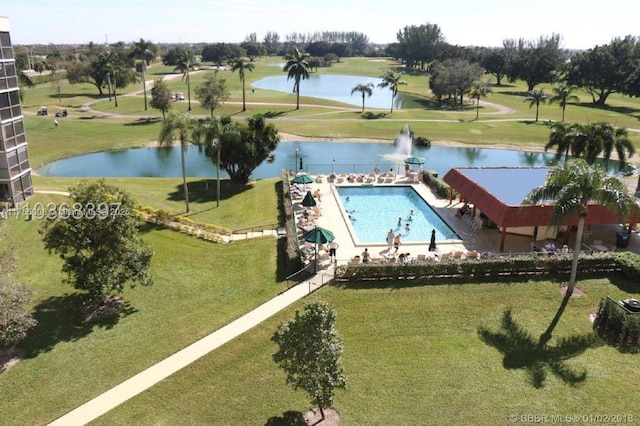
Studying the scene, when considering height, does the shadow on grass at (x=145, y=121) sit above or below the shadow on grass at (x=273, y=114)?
below

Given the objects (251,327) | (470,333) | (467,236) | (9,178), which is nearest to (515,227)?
(467,236)

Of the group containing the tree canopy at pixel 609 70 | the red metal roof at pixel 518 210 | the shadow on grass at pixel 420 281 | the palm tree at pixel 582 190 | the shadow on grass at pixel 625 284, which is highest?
the tree canopy at pixel 609 70

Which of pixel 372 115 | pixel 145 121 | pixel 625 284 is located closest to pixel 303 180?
pixel 625 284

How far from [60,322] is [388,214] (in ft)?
81.8

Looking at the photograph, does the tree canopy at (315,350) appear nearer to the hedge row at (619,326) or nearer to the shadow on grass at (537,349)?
the shadow on grass at (537,349)

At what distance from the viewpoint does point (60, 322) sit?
983 inches

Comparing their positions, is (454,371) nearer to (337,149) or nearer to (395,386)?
(395,386)

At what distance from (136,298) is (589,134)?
120ft

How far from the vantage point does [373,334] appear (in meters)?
23.2

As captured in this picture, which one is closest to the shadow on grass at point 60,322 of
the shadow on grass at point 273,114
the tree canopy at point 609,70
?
the shadow on grass at point 273,114

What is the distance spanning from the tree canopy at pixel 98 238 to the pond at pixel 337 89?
314 ft

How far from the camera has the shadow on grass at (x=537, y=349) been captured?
68.0 feet

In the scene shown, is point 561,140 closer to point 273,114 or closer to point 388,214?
point 388,214

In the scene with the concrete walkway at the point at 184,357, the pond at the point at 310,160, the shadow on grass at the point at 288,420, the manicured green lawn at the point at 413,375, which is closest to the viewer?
the shadow on grass at the point at 288,420
